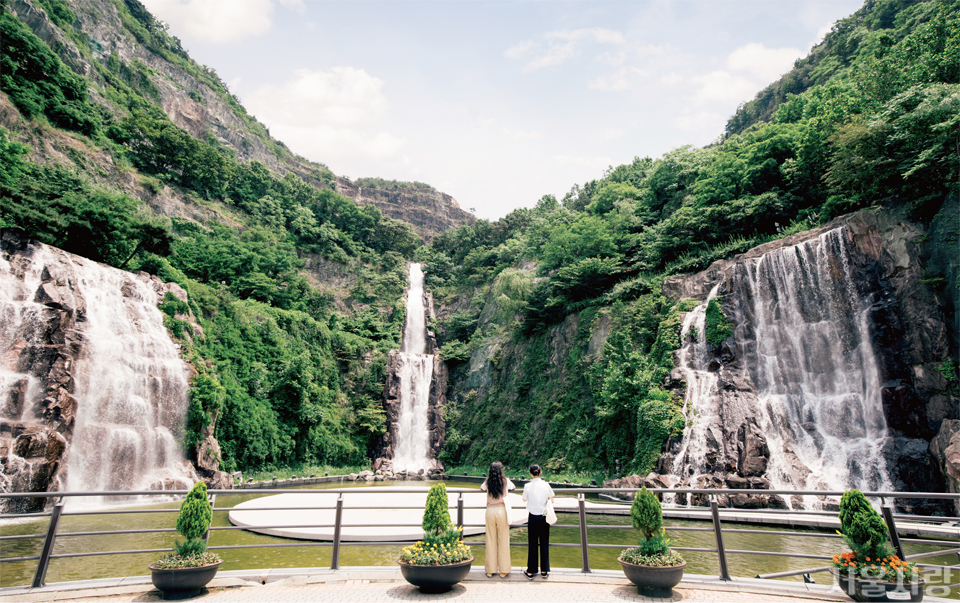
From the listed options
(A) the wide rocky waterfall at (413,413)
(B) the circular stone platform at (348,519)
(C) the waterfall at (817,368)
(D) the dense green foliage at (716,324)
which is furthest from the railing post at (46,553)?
(A) the wide rocky waterfall at (413,413)

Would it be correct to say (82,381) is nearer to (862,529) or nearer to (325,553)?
(325,553)

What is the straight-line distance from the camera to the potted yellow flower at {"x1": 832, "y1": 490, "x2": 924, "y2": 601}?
489 centimetres

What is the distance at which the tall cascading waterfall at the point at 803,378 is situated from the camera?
51.6 ft

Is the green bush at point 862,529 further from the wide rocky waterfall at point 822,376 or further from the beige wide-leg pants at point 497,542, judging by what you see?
the wide rocky waterfall at point 822,376

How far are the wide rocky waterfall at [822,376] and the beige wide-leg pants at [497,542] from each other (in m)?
11.2

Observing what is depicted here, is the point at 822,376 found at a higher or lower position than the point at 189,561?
higher

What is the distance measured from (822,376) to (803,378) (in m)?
0.57

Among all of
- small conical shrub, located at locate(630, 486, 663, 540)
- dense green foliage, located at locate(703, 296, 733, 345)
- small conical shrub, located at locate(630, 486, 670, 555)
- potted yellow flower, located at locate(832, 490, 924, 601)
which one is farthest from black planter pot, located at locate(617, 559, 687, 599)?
dense green foliage, located at locate(703, 296, 733, 345)

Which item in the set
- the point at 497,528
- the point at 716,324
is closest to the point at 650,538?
the point at 497,528

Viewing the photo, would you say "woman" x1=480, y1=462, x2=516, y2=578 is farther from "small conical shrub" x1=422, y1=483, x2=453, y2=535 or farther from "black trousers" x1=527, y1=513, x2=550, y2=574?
"small conical shrub" x1=422, y1=483, x2=453, y2=535

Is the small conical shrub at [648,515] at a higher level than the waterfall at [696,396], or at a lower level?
lower

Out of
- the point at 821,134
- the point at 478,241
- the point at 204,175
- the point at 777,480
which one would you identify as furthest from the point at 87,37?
the point at 777,480

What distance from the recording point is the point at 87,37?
139 feet

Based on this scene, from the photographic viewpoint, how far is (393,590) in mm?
5824
